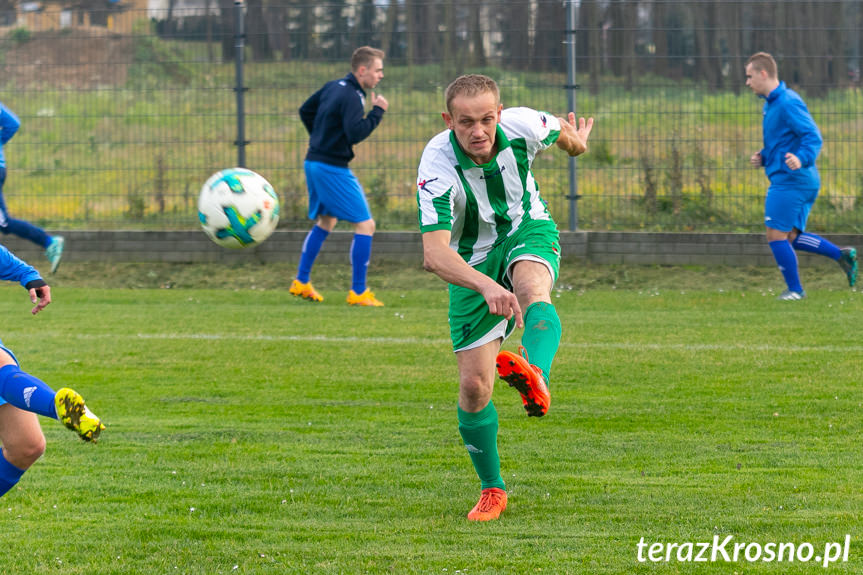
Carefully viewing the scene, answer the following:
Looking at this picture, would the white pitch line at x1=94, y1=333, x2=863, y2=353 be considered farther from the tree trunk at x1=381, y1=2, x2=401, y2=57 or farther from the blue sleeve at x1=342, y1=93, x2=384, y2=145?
the tree trunk at x1=381, y1=2, x2=401, y2=57

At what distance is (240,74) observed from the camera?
44.7ft

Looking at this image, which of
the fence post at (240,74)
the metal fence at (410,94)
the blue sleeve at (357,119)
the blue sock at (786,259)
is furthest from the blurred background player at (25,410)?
the fence post at (240,74)

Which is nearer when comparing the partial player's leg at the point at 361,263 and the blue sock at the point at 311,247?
the partial player's leg at the point at 361,263

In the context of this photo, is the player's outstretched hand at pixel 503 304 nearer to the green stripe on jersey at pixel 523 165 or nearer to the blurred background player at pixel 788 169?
the green stripe on jersey at pixel 523 165

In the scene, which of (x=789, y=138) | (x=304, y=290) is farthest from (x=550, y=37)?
(x=304, y=290)

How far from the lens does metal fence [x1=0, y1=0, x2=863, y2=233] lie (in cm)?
1270

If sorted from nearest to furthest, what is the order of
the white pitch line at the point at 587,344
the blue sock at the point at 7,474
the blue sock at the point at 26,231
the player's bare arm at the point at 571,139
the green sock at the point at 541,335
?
the green sock at the point at 541,335 < the blue sock at the point at 7,474 < the player's bare arm at the point at 571,139 < the white pitch line at the point at 587,344 < the blue sock at the point at 26,231

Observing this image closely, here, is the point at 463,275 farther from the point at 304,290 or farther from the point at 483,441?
the point at 304,290

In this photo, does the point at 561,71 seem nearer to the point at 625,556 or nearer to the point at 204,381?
the point at 204,381

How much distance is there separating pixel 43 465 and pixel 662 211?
333 inches

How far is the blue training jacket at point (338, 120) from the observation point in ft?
36.1

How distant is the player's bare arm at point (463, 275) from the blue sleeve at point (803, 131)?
6987 millimetres

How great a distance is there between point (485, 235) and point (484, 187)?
24cm

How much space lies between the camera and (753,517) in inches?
192
